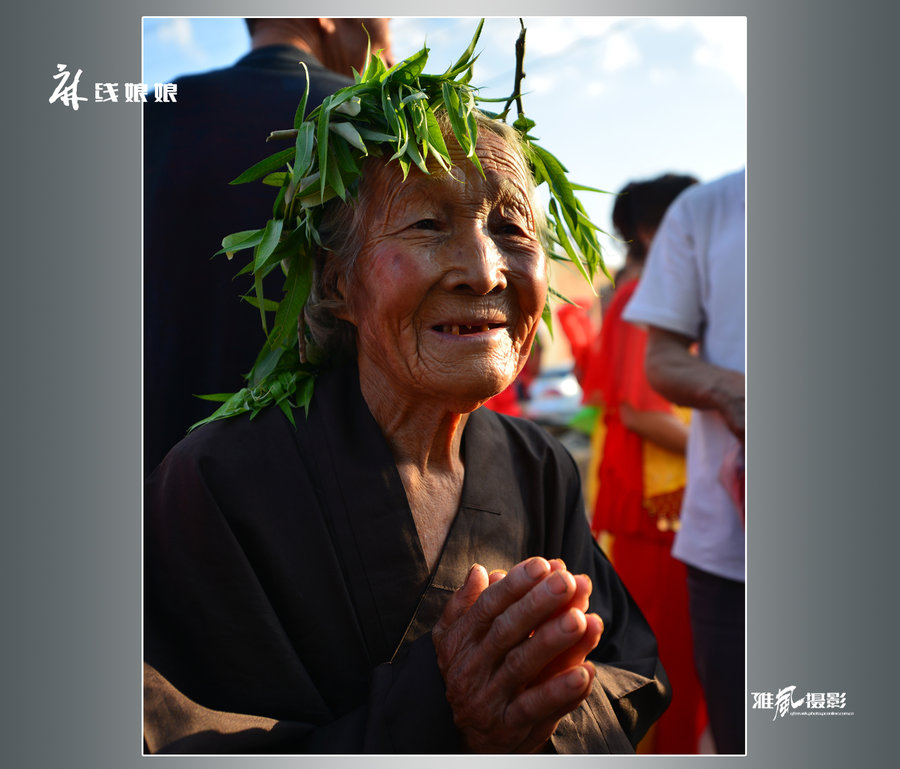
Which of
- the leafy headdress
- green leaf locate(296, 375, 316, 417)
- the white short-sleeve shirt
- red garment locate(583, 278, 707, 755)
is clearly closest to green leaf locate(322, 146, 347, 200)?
the leafy headdress

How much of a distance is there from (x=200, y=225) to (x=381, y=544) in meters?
1.00

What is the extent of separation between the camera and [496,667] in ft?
4.68

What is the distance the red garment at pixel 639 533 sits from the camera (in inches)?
126

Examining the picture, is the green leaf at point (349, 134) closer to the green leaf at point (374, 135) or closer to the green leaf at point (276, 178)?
the green leaf at point (374, 135)

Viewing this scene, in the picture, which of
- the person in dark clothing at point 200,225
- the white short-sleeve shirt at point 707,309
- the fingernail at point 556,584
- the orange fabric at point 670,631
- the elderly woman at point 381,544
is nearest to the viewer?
the fingernail at point 556,584

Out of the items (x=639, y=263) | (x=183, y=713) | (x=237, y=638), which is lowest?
(x=183, y=713)

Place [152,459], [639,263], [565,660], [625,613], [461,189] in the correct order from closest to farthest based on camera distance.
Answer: [565,660] → [461,189] → [625,613] → [152,459] → [639,263]

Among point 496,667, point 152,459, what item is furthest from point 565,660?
point 152,459

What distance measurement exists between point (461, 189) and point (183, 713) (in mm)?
996

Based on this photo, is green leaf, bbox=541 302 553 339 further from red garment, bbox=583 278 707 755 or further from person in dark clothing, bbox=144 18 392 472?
red garment, bbox=583 278 707 755

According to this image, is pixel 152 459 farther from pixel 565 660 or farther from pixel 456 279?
pixel 565 660

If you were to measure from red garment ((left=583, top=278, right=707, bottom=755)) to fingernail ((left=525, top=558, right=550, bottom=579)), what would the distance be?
196 centimetres

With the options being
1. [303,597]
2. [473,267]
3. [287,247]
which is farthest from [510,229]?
[303,597]

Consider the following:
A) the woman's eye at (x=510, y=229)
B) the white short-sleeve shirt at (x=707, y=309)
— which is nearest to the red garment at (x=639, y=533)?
the white short-sleeve shirt at (x=707, y=309)
